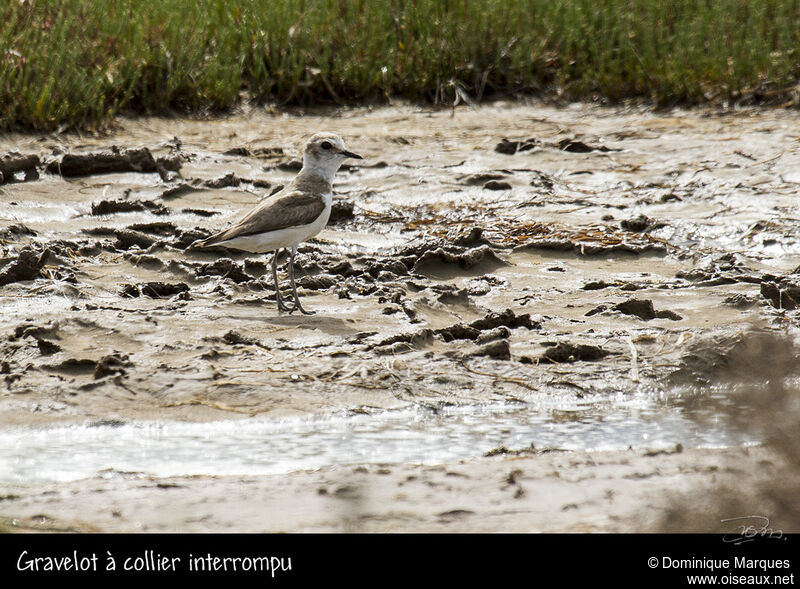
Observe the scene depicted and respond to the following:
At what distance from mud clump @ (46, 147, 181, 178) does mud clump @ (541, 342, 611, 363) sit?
4.71 meters

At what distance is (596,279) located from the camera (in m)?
7.23

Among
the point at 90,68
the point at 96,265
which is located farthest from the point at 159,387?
the point at 90,68

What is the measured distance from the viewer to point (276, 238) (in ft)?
22.4

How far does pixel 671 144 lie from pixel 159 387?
249 inches

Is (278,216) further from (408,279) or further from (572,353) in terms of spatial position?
(572,353)

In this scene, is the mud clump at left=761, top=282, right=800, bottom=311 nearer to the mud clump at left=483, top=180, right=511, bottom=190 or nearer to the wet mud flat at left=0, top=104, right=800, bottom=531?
the wet mud flat at left=0, top=104, right=800, bottom=531

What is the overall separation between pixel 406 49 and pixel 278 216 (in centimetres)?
A: 569

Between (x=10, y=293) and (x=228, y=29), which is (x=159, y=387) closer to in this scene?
(x=10, y=293)

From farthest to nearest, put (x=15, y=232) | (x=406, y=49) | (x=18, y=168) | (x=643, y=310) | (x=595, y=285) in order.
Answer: (x=406, y=49) < (x=18, y=168) < (x=15, y=232) < (x=595, y=285) < (x=643, y=310)

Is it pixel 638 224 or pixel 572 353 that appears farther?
pixel 638 224

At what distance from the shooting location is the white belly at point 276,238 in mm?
6824

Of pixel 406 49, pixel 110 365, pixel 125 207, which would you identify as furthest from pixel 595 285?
pixel 406 49

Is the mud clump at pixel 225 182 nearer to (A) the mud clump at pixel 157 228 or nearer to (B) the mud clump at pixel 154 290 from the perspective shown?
(A) the mud clump at pixel 157 228

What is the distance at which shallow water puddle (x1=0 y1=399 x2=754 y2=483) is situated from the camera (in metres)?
4.50
